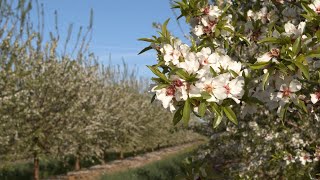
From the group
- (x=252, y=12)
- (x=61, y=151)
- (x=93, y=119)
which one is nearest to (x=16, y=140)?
(x=61, y=151)

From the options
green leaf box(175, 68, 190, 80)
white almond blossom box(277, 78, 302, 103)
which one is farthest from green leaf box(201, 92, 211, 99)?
white almond blossom box(277, 78, 302, 103)

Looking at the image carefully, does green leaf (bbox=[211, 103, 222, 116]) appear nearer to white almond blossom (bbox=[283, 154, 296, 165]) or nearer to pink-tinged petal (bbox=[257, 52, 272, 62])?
pink-tinged petal (bbox=[257, 52, 272, 62])

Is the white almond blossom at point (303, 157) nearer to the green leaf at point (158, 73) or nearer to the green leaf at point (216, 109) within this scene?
the green leaf at point (216, 109)

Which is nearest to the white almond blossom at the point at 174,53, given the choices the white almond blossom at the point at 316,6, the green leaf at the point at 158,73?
the green leaf at the point at 158,73

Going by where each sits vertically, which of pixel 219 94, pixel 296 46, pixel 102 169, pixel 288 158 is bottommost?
pixel 102 169

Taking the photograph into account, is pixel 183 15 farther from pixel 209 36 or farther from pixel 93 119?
pixel 93 119

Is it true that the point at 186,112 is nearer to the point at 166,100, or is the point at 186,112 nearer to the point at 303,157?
the point at 166,100

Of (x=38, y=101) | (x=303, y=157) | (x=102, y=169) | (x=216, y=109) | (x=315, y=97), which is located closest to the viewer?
(x=216, y=109)

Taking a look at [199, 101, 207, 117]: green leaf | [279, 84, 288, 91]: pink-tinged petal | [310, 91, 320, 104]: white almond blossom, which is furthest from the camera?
[310, 91, 320, 104]: white almond blossom

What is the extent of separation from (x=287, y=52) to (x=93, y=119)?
14.4 metres

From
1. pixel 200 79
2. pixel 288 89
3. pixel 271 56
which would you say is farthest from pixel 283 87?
pixel 200 79

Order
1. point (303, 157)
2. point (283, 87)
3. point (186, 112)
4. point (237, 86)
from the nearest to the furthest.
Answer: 1. point (186, 112)
2. point (237, 86)
3. point (283, 87)
4. point (303, 157)

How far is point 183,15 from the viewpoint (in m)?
3.11

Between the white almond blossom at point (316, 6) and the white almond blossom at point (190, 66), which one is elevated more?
the white almond blossom at point (316, 6)
